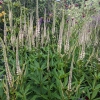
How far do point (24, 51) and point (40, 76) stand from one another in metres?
0.98

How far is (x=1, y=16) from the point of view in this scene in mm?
5152

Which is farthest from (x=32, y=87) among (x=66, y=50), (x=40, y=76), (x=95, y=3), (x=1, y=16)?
(x=95, y=3)

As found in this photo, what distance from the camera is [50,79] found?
7.72 feet

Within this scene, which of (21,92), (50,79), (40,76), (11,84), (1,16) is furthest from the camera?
(1,16)

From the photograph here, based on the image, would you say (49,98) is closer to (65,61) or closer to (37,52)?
(65,61)

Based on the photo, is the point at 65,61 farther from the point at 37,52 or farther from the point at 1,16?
the point at 1,16

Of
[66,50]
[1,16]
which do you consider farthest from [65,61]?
[1,16]

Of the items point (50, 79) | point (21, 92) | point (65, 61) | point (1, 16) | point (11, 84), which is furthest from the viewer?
point (1, 16)

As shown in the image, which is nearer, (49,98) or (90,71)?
(49,98)

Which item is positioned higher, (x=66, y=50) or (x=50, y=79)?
(x=66, y=50)

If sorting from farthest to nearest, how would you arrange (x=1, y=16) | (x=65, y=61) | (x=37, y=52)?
(x=1, y=16) → (x=37, y=52) → (x=65, y=61)

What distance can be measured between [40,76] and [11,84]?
26.5 inches

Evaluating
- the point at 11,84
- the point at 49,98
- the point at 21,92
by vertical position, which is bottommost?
the point at 49,98

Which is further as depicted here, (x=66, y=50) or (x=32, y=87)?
(x=66, y=50)
